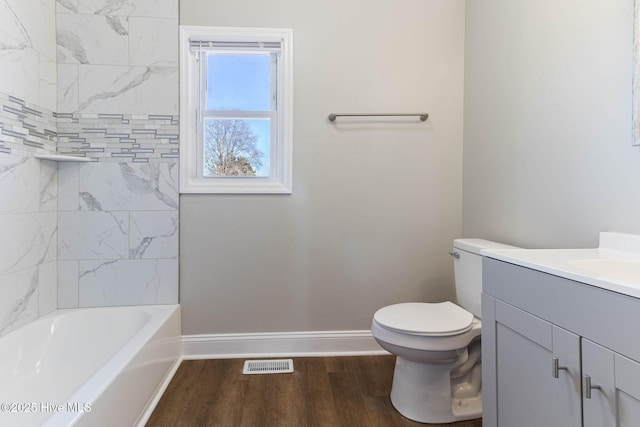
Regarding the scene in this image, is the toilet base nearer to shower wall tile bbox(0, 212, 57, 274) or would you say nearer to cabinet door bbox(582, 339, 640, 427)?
cabinet door bbox(582, 339, 640, 427)

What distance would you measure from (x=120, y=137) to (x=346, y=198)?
1445 mm

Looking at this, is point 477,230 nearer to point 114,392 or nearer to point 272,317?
point 272,317

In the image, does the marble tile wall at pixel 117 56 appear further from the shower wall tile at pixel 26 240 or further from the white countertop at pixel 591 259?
the white countertop at pixel 591 259

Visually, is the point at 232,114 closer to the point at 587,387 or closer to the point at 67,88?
the point at 67,88

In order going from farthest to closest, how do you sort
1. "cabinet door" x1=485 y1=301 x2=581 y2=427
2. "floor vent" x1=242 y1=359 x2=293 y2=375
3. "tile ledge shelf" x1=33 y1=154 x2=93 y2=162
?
"floor vent" x1=242 y1=359 x2=293 y2=375 < "tile ledge shelf" x1=33 y1=154 x2=93 y2=162 < "cabinet door" x1=485 y1=301 x2=581 y2=427

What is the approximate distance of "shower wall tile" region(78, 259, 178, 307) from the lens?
6.81 ft

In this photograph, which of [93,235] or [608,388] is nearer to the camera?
[608,388]

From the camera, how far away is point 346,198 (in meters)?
2.19

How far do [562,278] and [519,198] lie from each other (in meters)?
0.93

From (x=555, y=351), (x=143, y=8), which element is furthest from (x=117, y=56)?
(x=555, y=351)

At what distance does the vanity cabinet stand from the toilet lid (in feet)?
1.02

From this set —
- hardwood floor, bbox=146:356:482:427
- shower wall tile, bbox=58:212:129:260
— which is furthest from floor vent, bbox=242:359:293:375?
shower wall tile, bbox=58:212:129:260

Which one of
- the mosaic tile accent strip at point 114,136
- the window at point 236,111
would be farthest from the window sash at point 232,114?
the mosaic tile accent strip at point 114,136

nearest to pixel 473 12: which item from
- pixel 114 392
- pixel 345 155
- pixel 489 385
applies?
pixel 345 155
